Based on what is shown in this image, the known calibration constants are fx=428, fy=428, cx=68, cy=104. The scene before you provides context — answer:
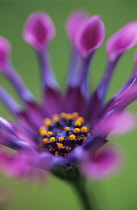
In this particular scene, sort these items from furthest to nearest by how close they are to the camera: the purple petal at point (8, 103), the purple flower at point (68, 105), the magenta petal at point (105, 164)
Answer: the purple petal at point (8, 103) < the purple flower at point (68, 105) < the magenta petal at point (105, 164)

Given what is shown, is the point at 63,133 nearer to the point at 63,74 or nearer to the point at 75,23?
the point at 75,23

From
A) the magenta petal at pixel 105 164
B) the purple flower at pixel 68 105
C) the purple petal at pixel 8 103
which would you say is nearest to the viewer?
the magenta petal at pixel 105 164

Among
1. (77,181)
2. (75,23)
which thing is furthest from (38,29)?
(77,181)

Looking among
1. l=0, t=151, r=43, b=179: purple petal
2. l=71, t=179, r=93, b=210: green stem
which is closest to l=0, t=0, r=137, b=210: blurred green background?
l=71, t=179, r=93, b=210: green stem

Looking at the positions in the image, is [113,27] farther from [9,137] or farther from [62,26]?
[9,137]

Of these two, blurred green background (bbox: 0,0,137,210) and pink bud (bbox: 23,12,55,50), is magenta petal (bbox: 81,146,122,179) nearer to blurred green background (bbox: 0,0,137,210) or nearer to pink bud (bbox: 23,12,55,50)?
blurred green background (bbox: 0,0,137,210)

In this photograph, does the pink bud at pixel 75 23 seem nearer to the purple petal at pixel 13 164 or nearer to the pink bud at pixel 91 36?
the pink bud at pixel 91 36

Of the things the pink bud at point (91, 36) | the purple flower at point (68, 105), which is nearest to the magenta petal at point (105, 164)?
the purple flower at point (68, 105)
